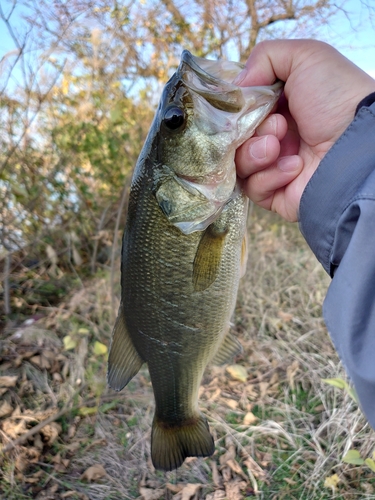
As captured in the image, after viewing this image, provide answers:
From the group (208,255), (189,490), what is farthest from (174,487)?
(208,255)

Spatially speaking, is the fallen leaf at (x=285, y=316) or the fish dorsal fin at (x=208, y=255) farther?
the fallen leaf at (x=285, y=316)

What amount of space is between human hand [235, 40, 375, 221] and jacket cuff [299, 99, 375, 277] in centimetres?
21

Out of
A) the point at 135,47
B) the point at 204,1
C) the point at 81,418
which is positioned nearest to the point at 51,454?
the point at 81,418

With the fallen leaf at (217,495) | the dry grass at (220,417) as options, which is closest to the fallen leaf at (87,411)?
the dry grass at (220,417)

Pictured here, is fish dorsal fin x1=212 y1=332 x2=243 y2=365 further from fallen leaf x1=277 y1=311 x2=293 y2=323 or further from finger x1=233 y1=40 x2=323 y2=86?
fallen leaf x1=277 y1=311 x2=293 y2=323

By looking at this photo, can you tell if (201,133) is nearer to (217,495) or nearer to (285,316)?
(217,495)

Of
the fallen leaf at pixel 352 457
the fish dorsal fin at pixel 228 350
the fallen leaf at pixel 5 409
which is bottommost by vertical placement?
the fallen leaf at pixel 352 457

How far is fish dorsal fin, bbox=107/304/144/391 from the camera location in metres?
1.56

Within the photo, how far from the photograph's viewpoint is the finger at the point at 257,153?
4.42 ft

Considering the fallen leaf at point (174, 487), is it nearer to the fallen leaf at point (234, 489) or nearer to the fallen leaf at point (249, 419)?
the fallen leaf at point (234, 489)

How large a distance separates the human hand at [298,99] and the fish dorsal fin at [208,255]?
10.8 inches

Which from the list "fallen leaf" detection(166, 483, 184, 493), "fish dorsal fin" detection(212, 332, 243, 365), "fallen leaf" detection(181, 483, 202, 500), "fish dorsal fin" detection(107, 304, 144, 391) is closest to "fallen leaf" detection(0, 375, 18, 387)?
"fallen leaf" detection(166, 483, 184, 493)

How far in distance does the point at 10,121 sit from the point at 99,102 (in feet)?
3.74

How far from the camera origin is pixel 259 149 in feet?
4.45
